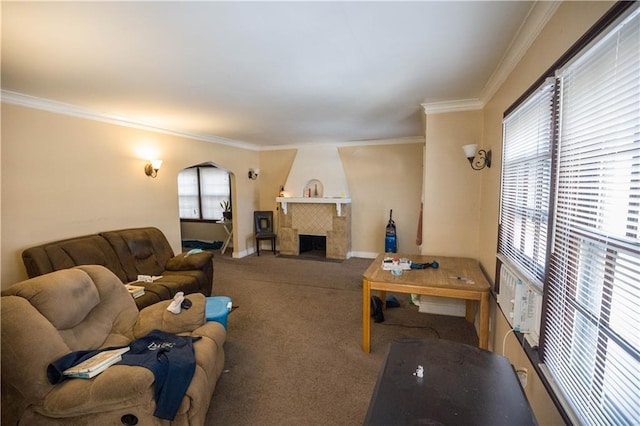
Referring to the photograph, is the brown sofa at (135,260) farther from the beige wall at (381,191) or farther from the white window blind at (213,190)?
the white window blind at (213,190)

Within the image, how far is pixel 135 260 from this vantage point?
3.60 meters

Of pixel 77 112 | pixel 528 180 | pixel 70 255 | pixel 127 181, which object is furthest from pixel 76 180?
pixel 528 180

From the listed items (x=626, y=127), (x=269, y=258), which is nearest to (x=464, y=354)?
(x=626, y=127)

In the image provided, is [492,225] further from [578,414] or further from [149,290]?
[149,290]

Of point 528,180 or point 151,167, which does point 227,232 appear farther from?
point 528,180

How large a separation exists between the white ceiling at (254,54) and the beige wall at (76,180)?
331 mm

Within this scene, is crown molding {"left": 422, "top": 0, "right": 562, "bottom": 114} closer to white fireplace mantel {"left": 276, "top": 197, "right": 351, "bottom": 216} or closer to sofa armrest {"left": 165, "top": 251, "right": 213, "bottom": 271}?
white fireplace mantel {"left": 276, "top": 197, "right": 351, "bottom": 216}

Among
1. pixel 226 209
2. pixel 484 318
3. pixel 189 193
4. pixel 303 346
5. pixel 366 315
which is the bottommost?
pixel 303 346

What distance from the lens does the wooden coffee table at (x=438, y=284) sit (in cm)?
238

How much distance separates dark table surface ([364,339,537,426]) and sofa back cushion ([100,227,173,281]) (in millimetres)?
3355

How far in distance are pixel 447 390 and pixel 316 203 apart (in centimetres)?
528

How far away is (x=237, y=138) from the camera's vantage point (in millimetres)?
5566

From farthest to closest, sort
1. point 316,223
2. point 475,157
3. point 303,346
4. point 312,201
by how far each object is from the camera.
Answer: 1. point 316,223
2. point 312,201
3. point 475,157
4. point 303,346

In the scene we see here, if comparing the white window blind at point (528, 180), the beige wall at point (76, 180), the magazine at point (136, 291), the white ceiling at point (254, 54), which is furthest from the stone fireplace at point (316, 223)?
Result: the white window blind at point (528, 180)
